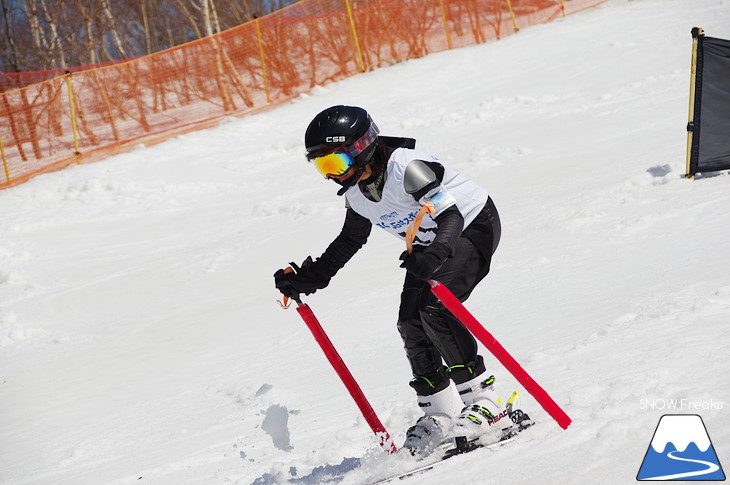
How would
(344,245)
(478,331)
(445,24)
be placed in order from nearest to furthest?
(478,331) < (344,245) < (445,24)

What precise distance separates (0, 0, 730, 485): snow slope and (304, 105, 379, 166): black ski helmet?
1485mm

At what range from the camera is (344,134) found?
356 cm

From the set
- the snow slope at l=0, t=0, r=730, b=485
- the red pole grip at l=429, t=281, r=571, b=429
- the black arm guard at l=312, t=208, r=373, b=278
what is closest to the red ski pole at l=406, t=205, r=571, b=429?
the red pole grip at l=429, t=281, r=571, b=429

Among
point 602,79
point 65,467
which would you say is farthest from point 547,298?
point 602,79

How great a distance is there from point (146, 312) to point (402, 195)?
5436 millimetres

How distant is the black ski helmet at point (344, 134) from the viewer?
356cm

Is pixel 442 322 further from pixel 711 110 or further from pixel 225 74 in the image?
pixel 225 74

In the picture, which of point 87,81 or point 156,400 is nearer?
point 156,400

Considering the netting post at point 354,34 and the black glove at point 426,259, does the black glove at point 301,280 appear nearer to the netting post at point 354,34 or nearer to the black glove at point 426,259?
the black glove at point 426,259

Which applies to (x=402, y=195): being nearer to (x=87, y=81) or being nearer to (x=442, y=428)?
(x=442, y=428)

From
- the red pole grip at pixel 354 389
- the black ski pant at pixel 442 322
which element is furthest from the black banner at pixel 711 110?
the red pole grip at pixel 354 389

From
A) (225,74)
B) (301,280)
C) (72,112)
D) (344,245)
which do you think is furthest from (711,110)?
(72,112)

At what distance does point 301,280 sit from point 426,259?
1077 mm

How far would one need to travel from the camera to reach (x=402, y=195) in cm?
360
